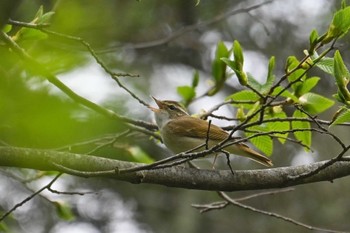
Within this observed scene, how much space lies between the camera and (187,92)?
3475mm

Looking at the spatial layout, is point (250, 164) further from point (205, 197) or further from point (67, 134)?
point (67, 134)

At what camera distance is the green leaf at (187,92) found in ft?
11.4

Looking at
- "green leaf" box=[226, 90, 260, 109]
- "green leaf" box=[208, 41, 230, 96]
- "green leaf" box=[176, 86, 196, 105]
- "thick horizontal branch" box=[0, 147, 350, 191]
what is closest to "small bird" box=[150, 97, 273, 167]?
"green leaf" box=[176, 86, 196, 105]

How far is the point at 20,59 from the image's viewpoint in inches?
32.7

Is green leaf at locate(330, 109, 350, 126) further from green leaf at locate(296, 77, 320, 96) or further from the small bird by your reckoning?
the small bird

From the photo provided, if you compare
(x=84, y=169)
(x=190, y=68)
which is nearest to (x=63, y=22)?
(x=84, y=169)

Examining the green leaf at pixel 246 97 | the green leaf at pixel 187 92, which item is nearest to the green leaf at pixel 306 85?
the green leaf at pixel 246 97

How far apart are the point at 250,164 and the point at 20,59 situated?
672 cm

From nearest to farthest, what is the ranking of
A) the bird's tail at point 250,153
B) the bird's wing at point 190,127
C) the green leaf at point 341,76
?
the green leaf at point 341,76
the bird's tail at point 250,153
the bird's wing at point 190,127

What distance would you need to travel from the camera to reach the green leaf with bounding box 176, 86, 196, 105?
3.47m

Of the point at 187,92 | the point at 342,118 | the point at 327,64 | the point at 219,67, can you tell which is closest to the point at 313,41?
the point at 327,64

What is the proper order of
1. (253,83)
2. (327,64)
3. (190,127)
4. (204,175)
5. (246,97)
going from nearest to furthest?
(327,64) → (253,83) → (204,175) → (246,97) → (190,127)

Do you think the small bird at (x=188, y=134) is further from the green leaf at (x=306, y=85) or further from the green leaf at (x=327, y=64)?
the green leaf at (x=327, y=64)

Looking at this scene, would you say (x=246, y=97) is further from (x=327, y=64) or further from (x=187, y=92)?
(x=187, y=92)
